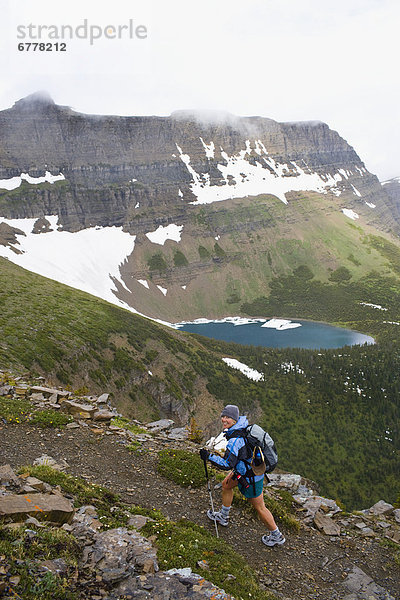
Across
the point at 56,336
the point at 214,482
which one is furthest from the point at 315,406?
the point at 214,482

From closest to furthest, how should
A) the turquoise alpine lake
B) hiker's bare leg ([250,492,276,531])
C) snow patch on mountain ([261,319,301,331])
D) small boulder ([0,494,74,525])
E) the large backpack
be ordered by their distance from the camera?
small boulder ([0,494,74,525]), the large backpack, hiker's bare leg ([250,492,276,531]), the turquoise alpine lake, snow patch on mountain ([261,319,301,331])

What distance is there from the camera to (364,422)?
7394 cm

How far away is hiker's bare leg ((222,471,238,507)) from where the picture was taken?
400 inches

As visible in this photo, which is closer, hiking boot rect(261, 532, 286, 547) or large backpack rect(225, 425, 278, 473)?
large backpack rect(225, 425, 278, 473)

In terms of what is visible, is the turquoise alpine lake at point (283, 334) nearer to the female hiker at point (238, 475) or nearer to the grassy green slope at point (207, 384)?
the grassy green slope at point (207, 384)

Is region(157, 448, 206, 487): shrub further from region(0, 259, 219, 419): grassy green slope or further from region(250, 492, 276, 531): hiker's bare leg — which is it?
region(0, 259, 219, 419): grassy green slope

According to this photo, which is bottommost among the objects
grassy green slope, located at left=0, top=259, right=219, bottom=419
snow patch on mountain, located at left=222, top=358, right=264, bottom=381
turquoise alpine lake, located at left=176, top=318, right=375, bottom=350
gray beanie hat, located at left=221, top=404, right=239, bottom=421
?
turquoise alpine lake, located at left=176, top=318, right=375, bottom=350

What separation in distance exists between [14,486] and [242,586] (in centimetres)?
557

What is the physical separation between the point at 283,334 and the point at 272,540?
17041cm

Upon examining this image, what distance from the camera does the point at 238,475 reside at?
32.4ft

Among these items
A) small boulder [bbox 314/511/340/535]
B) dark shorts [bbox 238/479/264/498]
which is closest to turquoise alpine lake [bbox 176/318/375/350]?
small boulder [bbox 314/511/340/535]

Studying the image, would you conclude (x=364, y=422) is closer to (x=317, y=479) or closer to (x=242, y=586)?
(x=317, y=479)

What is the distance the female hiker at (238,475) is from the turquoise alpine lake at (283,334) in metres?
147

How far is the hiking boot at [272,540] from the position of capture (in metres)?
10.2
